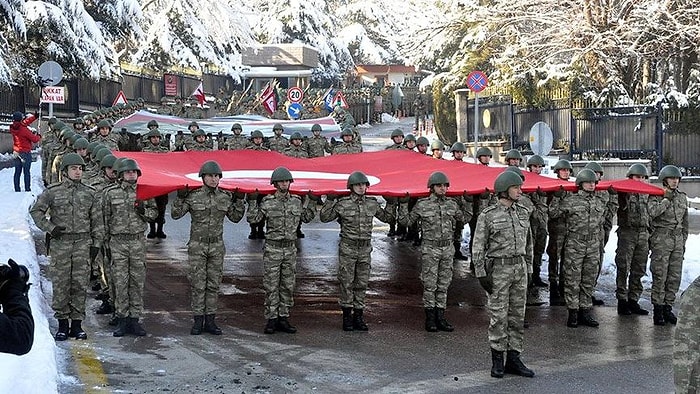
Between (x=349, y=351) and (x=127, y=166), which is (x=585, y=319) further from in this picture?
(x=127, y=166)

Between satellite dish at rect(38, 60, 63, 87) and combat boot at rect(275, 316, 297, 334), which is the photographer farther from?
satellite dish at rect(38, 60, 63, 87)

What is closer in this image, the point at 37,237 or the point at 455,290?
the point at 455,290

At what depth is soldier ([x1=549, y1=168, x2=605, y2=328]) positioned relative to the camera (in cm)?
1167

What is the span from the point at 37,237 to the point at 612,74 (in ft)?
59.1

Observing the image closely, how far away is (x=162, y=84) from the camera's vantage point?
51219 mm

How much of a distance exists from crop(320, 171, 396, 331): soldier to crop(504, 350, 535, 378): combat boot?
89.4 inches

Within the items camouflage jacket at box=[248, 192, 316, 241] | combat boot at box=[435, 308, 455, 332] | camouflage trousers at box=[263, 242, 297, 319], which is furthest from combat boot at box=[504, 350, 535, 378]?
camouflage jacket at box=[248, 192, 316, 241]

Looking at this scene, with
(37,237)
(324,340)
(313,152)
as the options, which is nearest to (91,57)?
(313,152)

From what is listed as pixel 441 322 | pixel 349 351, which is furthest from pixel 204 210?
pixel 441 322

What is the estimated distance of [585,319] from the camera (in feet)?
38.4

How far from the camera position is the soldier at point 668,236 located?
12.1m

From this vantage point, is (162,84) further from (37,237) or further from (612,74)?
(37,237)

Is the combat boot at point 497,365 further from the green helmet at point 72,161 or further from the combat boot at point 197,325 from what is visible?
the green helmet at point 72,161

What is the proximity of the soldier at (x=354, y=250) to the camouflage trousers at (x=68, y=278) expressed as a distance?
8.97 ft
